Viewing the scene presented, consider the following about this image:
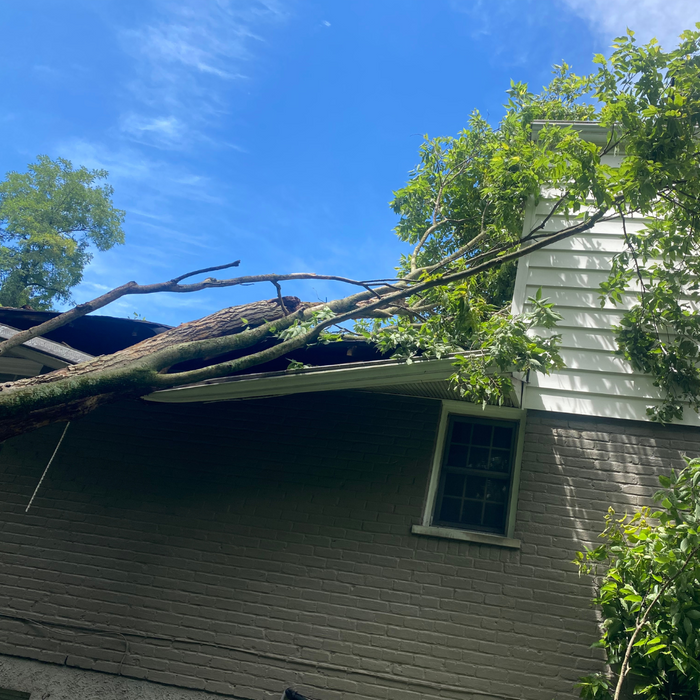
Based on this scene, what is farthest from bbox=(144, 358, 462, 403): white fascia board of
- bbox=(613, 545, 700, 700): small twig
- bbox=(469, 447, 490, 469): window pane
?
bbox=(613, 545, 700, 700): small twig

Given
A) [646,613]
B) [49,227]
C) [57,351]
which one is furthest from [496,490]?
[49,227]

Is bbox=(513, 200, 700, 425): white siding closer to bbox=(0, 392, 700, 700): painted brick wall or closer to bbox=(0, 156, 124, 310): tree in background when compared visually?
bbox=(0, 392, 700, 700): painted brick wall

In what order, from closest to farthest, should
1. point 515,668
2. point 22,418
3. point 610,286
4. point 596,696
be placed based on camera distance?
point 22,418 < point 596,696 < point 515,668 < point 610,286

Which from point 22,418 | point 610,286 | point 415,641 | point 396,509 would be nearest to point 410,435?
point 396,509

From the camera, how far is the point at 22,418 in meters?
3.49

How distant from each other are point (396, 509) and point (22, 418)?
3099 mm

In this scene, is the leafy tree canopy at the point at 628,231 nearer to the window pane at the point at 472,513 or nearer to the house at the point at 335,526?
the house at the point at 335,526

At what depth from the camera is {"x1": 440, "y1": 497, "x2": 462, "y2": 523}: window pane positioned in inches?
197

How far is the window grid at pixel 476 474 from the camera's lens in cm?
500

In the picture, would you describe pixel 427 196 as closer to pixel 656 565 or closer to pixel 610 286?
pixel 610 286

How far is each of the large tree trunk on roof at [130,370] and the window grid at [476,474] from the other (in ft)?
6.84

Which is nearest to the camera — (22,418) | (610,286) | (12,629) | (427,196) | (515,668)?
(22,418)

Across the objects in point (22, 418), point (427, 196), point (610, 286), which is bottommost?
point (22, 418)

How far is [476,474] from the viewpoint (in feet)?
16.9
